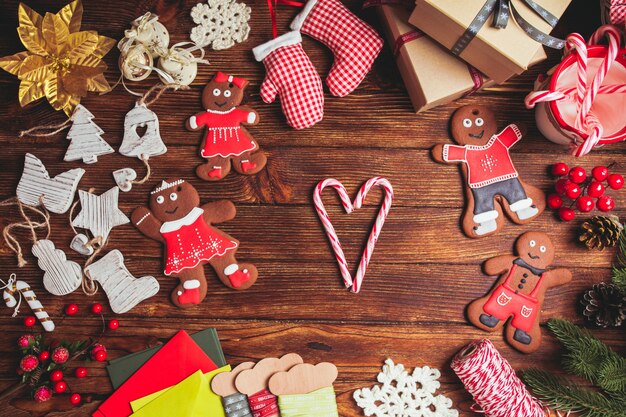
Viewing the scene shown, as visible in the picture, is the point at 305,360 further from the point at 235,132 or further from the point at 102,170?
the point at 102,170

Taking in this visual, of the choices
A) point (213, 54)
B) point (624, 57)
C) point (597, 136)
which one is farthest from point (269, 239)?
point (624, 57)

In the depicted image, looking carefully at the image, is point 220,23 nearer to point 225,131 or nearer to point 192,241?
point 225,131

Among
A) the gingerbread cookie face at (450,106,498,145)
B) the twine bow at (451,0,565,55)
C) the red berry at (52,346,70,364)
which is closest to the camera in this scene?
the twine bow at (451,0,565,55)

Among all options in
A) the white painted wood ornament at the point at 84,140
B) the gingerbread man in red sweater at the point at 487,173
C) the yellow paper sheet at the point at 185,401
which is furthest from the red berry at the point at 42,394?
the gingerbread man in red sweater at the point at 487,173

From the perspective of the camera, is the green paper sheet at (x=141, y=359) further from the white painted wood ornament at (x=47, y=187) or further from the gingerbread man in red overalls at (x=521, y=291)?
the gingerbread man in red overalls at (x=521, y=291)

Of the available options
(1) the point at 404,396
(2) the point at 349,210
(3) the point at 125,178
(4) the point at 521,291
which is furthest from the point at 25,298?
(4) the point at 521,291

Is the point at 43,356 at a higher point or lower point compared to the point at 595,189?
lower

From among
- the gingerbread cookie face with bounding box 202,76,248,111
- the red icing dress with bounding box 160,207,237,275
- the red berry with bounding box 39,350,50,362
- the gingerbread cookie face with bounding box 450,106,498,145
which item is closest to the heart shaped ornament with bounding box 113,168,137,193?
the red icing dress with bounding box 160,207,237,275

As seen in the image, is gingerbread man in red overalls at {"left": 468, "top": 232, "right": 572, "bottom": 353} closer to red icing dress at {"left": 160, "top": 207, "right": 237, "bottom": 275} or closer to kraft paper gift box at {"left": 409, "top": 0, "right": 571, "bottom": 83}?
kraft paper gift box at {"left": 409, "top": 0, "right": 571, "bottom": 83}
